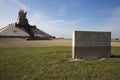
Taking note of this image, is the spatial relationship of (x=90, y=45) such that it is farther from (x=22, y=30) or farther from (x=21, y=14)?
(x=21, y=14)

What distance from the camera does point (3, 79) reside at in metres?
6.09

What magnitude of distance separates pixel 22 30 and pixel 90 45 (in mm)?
49689

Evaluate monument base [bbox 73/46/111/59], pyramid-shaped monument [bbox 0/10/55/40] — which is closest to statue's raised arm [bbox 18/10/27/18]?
pyramid-shaped monument [bbox 0/10/55/40]

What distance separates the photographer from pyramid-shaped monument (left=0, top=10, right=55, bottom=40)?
53784mm

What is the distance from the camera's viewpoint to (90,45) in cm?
1145

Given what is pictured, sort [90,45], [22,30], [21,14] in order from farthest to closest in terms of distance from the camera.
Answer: [21,14]
[22,30]
[90,45]

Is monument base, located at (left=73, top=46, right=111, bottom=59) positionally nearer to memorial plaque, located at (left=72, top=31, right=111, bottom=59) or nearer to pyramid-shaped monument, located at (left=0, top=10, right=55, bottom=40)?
memorial plaque, located at (left=72, top=31, right=111, bottom=59)

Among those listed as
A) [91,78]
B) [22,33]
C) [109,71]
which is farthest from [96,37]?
[22,33]

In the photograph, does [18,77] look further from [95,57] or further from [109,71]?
[95,57]

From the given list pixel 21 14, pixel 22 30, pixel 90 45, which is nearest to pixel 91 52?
pixel 90 45

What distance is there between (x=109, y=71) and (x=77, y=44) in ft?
13.6

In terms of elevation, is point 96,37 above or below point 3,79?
above

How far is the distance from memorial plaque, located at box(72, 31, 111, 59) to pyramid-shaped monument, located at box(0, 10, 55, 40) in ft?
140

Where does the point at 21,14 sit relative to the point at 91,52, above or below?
above
